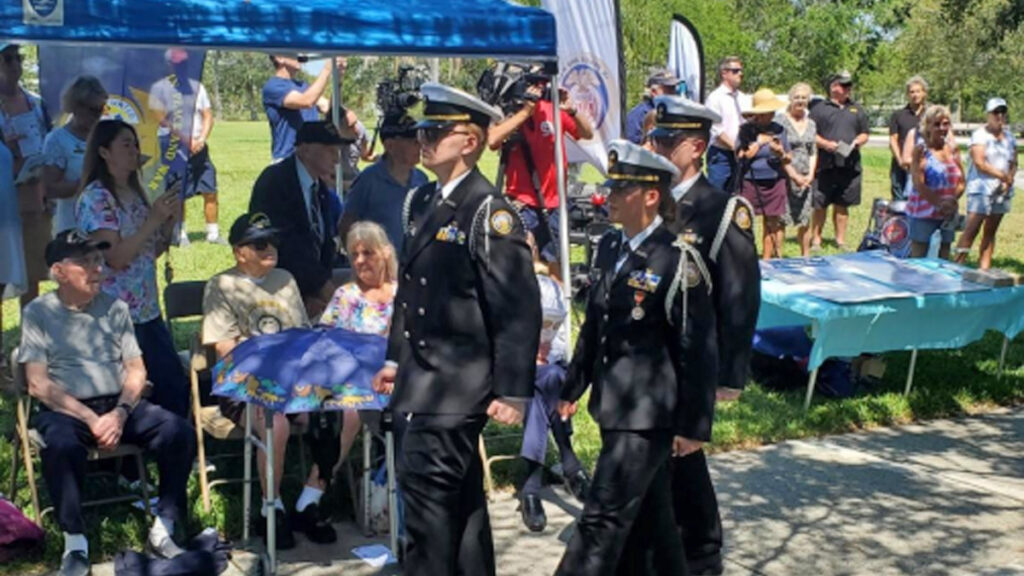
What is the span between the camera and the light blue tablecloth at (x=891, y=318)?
7.88m

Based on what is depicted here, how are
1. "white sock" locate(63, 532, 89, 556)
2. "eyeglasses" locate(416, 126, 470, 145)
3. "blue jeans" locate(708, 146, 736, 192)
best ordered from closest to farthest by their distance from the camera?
"eyeglasses" locate(416, 126, 470, 145)
"white sock" locate(63, 532, 89, 556)
"blue jeans" locate(708, 146, 736, 192)

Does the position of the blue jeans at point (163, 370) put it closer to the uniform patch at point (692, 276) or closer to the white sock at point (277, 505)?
the white sock at point (277, 505)

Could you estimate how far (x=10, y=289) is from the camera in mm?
7902

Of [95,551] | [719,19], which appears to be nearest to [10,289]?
[95,551]

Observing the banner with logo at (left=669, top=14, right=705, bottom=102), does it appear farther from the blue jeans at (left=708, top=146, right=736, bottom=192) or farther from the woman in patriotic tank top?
the woman in patriotic tank top

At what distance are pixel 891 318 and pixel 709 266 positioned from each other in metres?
3.37

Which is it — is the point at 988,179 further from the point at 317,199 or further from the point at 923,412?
the point at 317,199

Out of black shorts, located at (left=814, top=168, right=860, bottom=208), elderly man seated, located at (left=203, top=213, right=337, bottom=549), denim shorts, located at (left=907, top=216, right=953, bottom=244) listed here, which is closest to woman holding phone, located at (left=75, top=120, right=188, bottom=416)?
elderly man seated, located at (left=203, top=213, right=337, bottom=549)

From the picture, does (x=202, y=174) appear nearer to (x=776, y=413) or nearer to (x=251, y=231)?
(x=251, y=231)

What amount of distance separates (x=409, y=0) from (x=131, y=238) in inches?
69.9

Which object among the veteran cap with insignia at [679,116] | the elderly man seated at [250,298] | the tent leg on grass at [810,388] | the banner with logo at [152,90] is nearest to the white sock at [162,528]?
the elderly man seated at [250,298]

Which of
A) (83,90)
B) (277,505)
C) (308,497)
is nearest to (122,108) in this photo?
(83,90)

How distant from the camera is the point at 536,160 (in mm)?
8758

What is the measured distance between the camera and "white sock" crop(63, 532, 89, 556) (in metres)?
5.34
